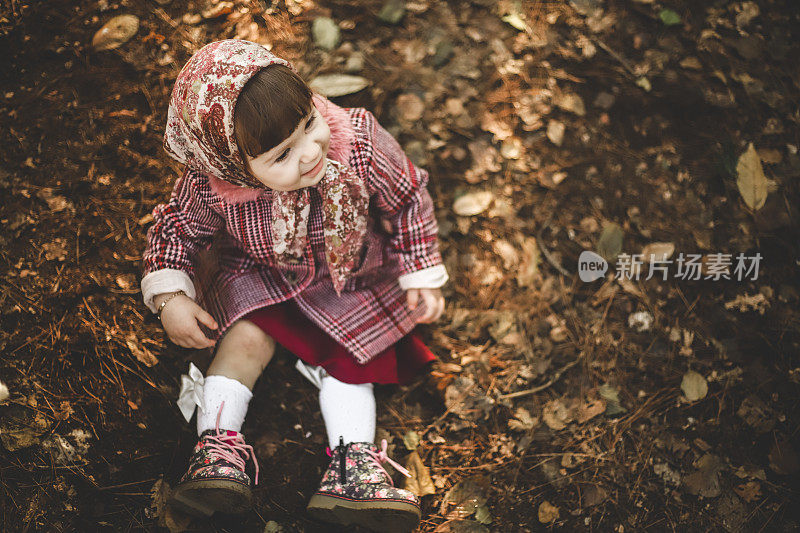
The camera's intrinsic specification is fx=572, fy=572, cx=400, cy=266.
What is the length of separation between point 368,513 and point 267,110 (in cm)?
107

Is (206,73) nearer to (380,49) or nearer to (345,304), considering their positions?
(345,304)

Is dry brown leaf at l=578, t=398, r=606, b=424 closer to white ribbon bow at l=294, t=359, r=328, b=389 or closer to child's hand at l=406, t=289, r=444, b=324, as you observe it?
child's hand at l=406, t=289, r=444, b=324

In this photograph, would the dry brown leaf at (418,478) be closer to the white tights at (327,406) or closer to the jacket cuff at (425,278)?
the white tights at (327,406)

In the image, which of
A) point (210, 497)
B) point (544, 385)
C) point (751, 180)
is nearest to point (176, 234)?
point (210, 497)

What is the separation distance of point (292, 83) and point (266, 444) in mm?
1143

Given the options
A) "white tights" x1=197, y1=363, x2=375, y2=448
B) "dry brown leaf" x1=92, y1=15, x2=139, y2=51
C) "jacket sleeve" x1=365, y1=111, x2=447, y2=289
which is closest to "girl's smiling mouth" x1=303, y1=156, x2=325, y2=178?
"jacket sleeve" x1=365, y1=111, x2=447, y2=289

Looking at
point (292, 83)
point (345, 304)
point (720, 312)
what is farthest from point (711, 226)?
point (292, 83)

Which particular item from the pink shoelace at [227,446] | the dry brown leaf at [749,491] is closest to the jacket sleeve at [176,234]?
the pink shoelace at [227,446]

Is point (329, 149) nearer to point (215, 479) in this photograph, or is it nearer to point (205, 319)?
point (205, 319)

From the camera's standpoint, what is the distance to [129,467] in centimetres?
169

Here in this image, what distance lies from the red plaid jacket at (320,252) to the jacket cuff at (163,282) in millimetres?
20

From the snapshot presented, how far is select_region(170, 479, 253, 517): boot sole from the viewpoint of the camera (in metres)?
1.50

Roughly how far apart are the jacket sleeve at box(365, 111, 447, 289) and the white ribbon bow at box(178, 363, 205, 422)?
69cm

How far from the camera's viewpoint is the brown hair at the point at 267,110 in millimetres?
1206
